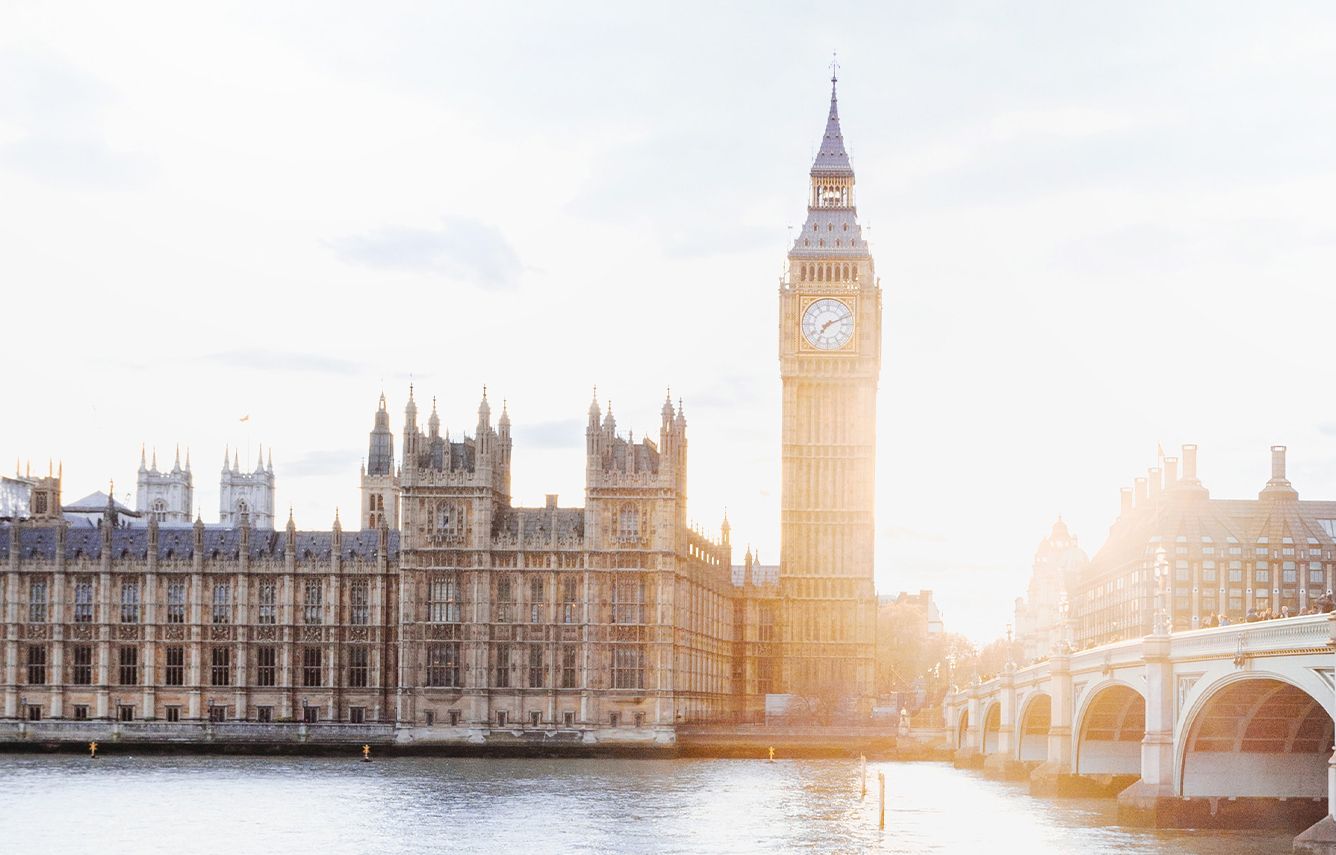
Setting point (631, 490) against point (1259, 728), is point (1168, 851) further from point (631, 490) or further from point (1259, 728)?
point (631, 490)

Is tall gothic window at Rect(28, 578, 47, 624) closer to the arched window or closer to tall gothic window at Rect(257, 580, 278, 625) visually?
tall gothic window at Rect(257, 580, 278, 625)

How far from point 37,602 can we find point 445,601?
91.3 feet

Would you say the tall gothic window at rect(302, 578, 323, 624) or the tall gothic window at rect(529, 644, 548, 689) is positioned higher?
the tall gothic window at rect(302, 578, 323, 624)

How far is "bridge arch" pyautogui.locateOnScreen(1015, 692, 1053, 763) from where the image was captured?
3969 inches

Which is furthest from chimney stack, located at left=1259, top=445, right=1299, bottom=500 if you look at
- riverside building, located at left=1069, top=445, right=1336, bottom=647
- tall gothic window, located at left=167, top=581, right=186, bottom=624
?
tall gothic window, located at left=167, top=581, right=186, bottom=624

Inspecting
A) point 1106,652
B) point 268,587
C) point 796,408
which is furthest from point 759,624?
point 1106,652

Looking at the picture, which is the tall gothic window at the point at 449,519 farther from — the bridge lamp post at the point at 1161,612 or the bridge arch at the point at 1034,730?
the bridge lamp post at the point at 1161,612

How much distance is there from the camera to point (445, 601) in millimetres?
123375

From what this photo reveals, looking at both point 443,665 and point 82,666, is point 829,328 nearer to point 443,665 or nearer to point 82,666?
point 443,665

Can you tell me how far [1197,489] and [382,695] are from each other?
70347mm

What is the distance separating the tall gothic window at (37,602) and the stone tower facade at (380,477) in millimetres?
46152

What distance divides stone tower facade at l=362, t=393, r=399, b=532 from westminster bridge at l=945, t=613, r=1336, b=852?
99668 millimetres

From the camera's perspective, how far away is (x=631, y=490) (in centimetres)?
12356

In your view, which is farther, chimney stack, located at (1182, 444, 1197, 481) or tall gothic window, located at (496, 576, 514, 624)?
chimney stack, located at (1182, 444, 1197, 481)
